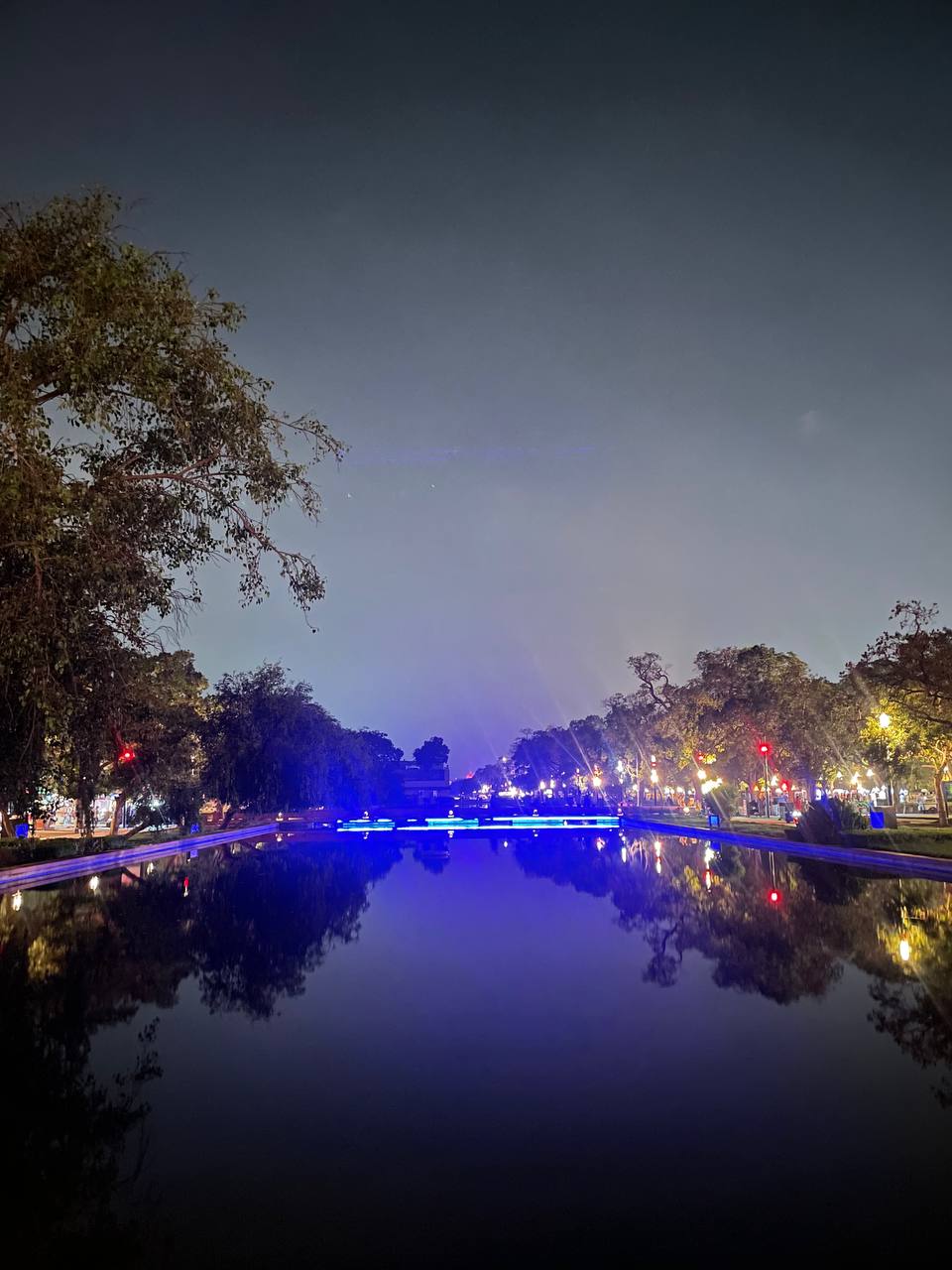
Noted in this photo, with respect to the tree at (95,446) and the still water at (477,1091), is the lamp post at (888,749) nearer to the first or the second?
the still water at (477,1091)

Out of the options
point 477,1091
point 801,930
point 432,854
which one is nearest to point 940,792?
point 432,854

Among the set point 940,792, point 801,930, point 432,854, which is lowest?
point 940,792

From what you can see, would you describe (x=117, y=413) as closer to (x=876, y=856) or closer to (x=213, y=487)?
(x=213, y=487)

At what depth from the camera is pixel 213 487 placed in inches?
544

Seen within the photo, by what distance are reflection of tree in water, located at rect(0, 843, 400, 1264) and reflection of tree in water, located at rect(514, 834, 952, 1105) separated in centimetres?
552

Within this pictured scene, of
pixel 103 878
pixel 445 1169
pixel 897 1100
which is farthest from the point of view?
pixel 103 878

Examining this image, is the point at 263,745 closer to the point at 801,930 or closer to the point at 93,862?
the point at 93,862

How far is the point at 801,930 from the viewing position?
1334 centimetres

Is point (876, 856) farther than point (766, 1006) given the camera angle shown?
Yes

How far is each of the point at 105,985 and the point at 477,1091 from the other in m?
6.21

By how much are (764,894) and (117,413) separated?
16.1 m

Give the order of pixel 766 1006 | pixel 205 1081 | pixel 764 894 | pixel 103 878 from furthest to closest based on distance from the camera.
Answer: pixel 103 878 → pixel 764 894 → pixel 766 1006 → pixel 205 1081

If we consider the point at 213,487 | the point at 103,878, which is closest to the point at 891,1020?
the point at 213,487

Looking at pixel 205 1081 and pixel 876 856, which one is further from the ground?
pixel 205 1081
